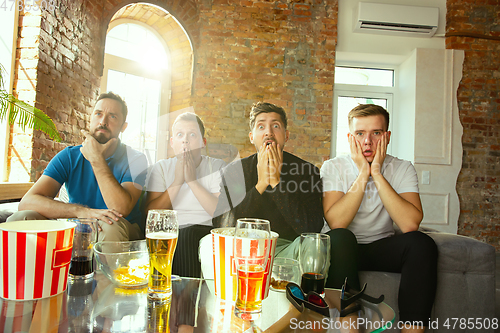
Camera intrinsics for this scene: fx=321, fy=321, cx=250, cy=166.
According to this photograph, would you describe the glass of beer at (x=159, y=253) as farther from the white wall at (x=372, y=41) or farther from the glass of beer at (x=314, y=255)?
the white wall at (x=372, y=41)

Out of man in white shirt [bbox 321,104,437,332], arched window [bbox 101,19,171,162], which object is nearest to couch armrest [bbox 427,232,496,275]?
man in white shirt [bbox 321,104,437,332]

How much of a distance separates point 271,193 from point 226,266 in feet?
2.84

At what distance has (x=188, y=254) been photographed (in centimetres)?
153

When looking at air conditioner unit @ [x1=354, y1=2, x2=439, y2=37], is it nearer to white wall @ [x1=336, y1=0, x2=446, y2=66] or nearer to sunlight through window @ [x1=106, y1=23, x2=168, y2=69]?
white wall @ [x1=336, y1=0, x2=446, y2=66]

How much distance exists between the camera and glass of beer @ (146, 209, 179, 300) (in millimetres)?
667

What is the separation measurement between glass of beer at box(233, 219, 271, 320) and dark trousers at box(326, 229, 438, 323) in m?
0.64

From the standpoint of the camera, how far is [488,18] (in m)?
3.69

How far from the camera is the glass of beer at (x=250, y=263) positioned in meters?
0.61

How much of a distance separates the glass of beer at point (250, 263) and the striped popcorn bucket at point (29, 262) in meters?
0.37

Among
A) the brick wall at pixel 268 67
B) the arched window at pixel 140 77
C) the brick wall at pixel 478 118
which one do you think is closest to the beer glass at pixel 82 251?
the brick wall at pixel 268 67

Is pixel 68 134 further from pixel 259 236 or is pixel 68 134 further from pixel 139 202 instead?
pixel 259 236

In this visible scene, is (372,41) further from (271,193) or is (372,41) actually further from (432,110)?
(271,193)

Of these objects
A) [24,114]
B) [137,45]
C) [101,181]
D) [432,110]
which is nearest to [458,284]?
[101,181]

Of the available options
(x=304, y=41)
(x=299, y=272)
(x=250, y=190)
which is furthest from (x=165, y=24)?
(x=299, y=272)
